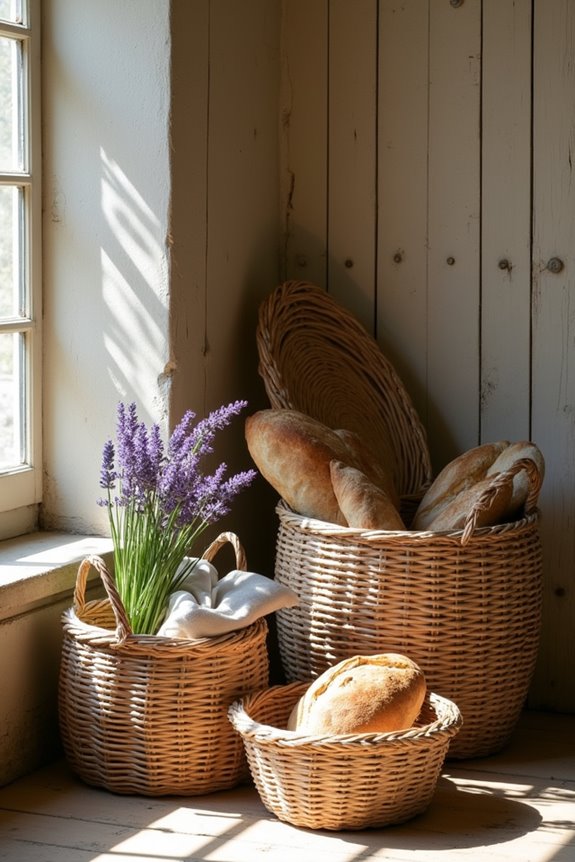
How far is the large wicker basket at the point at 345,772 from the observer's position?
1913 millimetres

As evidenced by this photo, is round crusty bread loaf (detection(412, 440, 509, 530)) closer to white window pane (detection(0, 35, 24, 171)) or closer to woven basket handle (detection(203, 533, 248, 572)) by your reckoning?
woven basket handle (detection(203, 533, 248, 572))

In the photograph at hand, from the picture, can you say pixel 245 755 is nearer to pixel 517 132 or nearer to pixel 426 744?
pixel 426 744

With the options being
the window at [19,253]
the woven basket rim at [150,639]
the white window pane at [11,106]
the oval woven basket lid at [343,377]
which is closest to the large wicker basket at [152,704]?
the woven basket rim at [150,639]

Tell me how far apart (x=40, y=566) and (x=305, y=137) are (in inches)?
50.4

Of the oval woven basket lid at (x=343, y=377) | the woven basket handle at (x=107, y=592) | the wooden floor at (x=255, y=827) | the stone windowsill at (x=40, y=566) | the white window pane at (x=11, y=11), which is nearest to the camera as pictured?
the wooden floor at (x=255, y=827)

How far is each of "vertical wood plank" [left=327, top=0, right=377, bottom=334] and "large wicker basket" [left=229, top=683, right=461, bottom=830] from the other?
120cm

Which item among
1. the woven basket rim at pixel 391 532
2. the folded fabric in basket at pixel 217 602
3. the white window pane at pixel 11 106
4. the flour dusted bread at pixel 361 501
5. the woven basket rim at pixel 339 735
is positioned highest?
the white window pane at pixel 11 106

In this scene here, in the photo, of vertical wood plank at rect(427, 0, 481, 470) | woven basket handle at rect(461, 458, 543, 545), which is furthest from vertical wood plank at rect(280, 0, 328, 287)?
woven basket handle at rect(461, 458, 543, 545)

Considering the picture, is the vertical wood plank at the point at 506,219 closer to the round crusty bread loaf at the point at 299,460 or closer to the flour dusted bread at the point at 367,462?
the flour dusted bread at the point at 367,462

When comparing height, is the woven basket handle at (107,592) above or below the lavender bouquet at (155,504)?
below

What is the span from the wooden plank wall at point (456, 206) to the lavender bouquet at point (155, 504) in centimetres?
80

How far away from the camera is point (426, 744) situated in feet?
6.37

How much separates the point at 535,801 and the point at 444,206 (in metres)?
1.35

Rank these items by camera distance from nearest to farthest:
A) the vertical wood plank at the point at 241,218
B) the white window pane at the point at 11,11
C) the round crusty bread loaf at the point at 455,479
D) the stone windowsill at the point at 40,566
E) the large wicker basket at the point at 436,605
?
the stone windowsill at the point at 40,566 < the large wicker basket at the point at 436,605 < the white window pane at the point at 11,11 < the round crusty bread loaf at the point at 455,479 < the vertical wood plank at the point at 241,218
